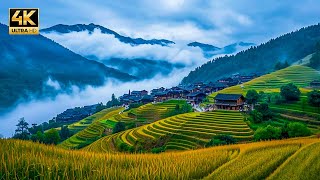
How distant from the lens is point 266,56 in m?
130

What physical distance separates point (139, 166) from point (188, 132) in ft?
93.6

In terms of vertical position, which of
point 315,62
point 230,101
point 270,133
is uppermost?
point 315,62

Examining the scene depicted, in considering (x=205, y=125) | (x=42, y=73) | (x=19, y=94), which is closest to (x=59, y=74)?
(x=42, y=73)

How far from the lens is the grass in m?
5.30

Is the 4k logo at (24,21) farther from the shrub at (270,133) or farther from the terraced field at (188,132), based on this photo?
the terraced field at (188,132)

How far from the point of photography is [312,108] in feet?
120

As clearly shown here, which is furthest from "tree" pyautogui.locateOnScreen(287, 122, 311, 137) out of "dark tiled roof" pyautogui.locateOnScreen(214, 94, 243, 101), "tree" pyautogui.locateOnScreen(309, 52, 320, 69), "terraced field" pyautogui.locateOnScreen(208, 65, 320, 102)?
"tree" pyautogui.locateOnScreen(309, 52, 320, 69)

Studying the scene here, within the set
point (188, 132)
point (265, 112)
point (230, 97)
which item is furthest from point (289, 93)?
point (188, 132)

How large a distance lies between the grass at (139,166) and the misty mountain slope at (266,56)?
390 ft

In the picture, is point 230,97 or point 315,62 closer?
point 230,97

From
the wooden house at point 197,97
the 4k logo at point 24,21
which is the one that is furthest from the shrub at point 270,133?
the wooden house at point 197,97

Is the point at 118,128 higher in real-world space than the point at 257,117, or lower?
lower

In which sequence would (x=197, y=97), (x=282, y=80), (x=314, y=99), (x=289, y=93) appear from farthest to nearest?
(x=282, y=80) → (x=197, y=97) → (x=289, y=93) → (x=314, y=99)

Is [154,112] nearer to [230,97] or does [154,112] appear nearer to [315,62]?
[230,97]
